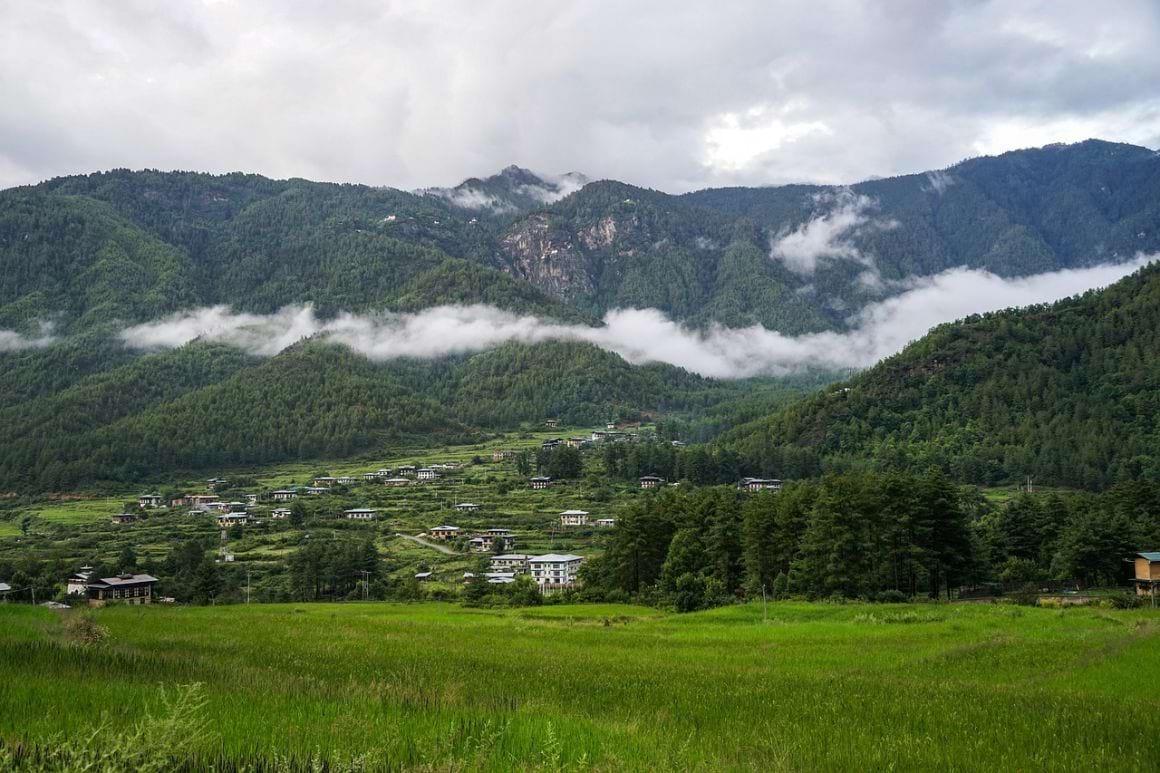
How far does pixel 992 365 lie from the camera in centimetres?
14325

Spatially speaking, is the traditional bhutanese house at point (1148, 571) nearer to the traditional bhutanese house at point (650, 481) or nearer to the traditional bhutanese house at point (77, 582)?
the traditional bhutanese house at point (77, 582)

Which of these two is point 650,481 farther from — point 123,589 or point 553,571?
point 123,589

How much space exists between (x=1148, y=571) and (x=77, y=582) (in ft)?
263

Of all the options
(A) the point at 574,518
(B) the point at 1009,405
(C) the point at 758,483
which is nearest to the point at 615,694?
(A) the point at 574,518

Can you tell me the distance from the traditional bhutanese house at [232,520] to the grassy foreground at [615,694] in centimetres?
8232

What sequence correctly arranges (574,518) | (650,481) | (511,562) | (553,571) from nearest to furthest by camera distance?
(553,571)
(511,562)
(574,518)
(650,481)

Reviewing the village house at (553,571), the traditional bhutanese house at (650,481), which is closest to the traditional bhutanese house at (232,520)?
the village house at (553,571)

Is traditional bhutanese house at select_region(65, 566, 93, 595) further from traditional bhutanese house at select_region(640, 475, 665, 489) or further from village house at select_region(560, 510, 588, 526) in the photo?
traditional bhutanese house at select_region(640, 475, 665, 489)

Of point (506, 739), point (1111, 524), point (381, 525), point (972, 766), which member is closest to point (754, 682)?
point (972, 766)

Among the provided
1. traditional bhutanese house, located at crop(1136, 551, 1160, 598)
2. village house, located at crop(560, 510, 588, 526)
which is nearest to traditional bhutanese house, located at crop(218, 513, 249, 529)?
village house, located at crop(560, 510, 588, 526)

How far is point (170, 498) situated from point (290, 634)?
122979mm

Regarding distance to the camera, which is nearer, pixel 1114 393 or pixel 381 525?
pixel 381 525

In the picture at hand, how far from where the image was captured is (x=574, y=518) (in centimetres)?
11000

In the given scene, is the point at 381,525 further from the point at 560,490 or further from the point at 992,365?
the point at 992,365
